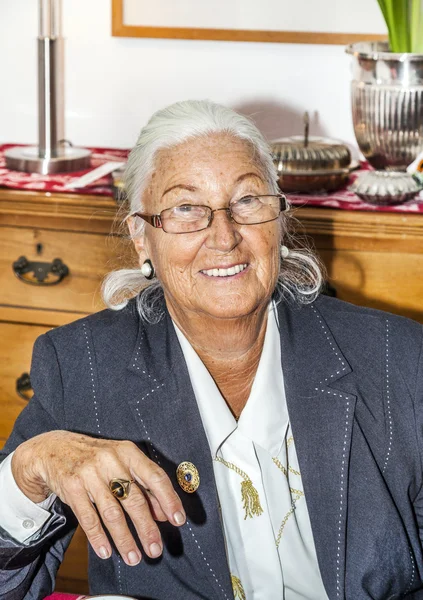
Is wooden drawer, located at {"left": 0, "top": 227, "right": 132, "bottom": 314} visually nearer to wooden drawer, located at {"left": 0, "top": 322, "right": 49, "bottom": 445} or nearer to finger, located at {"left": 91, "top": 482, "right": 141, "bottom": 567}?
wooden drawer, located at {"left": 0, "top": 322, "right": 49, "bottom": 445}

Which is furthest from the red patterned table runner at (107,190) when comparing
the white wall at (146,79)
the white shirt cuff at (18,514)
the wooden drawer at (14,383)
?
the white shirt cuff at (18,514)

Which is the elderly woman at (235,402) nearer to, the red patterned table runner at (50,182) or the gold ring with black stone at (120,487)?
the gold ring with black stone at (120,487)

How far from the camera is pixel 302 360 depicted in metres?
1.74

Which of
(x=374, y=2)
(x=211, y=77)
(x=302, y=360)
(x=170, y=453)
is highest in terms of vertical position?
(x=374, y=2)

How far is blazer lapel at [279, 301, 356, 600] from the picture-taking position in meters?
1.60

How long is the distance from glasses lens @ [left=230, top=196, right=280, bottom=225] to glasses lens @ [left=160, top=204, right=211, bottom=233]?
52mm

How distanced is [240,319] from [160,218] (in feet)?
0.74

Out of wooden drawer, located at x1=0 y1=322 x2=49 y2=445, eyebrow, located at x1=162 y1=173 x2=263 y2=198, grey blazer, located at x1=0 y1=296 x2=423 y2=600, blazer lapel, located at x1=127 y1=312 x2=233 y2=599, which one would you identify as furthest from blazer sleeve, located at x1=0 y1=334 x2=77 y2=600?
wooden drawer, located at x1=0 y1=322 x2=49 y2=445

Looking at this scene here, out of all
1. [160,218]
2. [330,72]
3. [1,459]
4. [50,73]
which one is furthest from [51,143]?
[1,459]

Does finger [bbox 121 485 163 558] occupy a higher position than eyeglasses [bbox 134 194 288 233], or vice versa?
eyeglasses [bbox 134 194 288 233]

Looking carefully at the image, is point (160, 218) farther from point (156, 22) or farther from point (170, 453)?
point (156, 22)

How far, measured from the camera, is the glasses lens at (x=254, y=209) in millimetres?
1656

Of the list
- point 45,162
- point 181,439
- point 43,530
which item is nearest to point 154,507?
point 43,530

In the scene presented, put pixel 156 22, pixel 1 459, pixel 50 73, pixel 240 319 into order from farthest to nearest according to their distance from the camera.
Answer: pixel 156 22 → pixel 50 73 → pixel 240 319 → pixel 1 459
